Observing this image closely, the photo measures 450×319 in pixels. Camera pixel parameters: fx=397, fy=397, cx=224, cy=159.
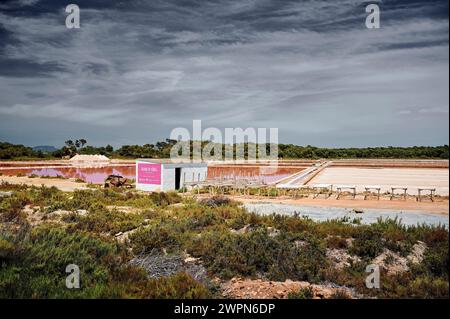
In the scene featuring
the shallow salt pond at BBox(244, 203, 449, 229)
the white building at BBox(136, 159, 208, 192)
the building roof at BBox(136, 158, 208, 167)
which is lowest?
the shallow salt pond at BBox(244, 203, 449, 229)

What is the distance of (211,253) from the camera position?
21.0ft

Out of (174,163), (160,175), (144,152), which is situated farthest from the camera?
(144,152)

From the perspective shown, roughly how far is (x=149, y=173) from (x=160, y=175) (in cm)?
74

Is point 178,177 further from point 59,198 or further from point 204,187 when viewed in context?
point 59,198

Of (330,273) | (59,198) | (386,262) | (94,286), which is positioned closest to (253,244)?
(330,273)

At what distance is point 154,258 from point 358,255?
3.36 metres

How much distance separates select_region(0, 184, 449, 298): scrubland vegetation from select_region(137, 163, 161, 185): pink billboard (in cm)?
825

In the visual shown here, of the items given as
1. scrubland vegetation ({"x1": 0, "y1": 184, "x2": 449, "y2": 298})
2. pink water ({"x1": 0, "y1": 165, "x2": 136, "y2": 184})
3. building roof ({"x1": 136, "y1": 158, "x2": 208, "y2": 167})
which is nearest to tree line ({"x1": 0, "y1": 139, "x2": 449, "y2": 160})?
pink water ({"x1": 0, "y1": 165, "x2": 136, "y2": 184})

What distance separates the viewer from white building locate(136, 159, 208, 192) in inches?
719

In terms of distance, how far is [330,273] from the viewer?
18.4ft

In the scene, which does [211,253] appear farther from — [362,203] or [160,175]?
[160,175]

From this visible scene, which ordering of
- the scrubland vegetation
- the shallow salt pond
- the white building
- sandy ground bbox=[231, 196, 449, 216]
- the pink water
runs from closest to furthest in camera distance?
the scrubland vegetation → the shallow salt pond → sandy ground bbox=[231, 196, 449, 216] → the white building → the pink water

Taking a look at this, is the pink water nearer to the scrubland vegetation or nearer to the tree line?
the tree line

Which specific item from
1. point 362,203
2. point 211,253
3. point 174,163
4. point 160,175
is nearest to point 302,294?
point 211,253
